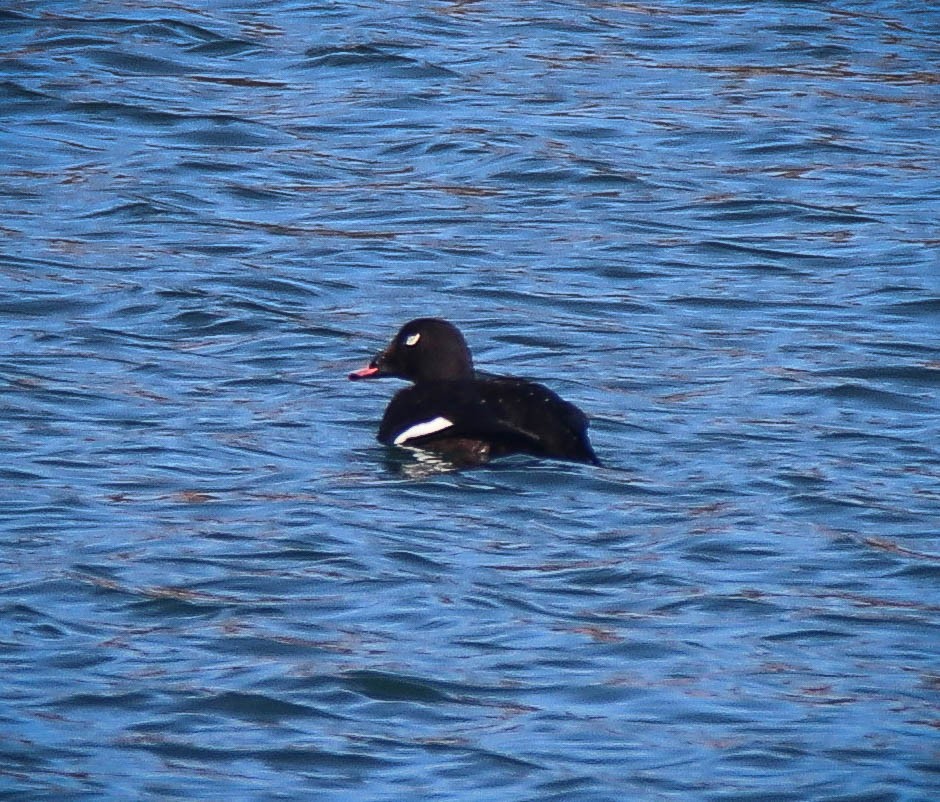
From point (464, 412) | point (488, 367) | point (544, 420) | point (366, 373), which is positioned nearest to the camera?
point (544, 420)

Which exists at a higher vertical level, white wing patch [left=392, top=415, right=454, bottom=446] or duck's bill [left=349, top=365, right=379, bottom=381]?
duck's bill [left=349, top=365, right=379, bottom=381]

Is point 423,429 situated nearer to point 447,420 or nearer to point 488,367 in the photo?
point 447,420

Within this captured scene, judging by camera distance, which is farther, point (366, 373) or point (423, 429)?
point (366, 373)

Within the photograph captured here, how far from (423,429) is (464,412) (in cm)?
19

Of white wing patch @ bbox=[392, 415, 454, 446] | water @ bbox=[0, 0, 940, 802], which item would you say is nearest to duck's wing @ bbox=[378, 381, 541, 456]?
white wing patch @ bbox=[392, 415, 454, 446]

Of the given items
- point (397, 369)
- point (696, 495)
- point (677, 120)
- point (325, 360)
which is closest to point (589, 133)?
point (677, 120)

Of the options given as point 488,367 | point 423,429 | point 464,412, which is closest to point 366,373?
point 423,429

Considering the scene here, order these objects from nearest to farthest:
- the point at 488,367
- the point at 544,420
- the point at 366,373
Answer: the point at 544,420
the point at 366,373
the point at 488,367

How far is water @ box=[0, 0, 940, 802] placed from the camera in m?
5.70

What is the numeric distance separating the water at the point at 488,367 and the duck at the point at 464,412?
0.14 metres

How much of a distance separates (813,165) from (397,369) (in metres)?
6.17

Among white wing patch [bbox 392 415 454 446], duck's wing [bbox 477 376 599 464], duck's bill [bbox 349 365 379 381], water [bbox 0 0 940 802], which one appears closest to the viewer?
water [bbox 0 0 940 802]

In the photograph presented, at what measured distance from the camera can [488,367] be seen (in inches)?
401

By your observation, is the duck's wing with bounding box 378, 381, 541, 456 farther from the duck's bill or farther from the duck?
the duck's bill
